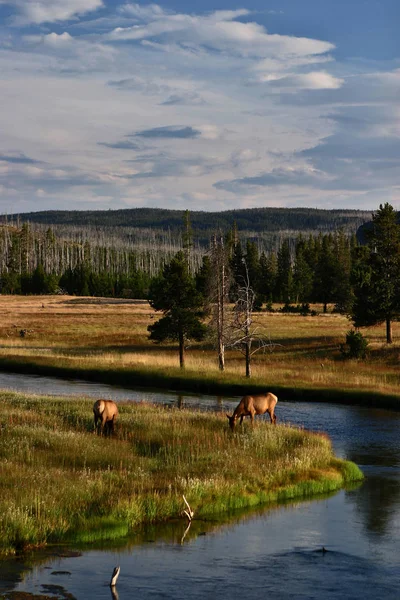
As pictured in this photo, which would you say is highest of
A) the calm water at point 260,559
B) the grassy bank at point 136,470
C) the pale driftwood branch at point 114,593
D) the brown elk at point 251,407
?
the brown elk at point 251,407

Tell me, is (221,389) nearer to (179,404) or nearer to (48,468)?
(179,404)

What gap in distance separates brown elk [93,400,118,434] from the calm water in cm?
751

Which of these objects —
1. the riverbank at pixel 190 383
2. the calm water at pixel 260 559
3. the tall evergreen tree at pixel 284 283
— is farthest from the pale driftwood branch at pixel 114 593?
the tall evergreen tree at pixel 284 283

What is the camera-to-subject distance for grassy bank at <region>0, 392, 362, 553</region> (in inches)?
734

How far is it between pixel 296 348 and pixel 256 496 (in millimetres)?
45420

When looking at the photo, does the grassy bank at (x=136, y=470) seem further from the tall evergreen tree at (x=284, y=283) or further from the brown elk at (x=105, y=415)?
the tall evergreen tree at (x=284, y=283)

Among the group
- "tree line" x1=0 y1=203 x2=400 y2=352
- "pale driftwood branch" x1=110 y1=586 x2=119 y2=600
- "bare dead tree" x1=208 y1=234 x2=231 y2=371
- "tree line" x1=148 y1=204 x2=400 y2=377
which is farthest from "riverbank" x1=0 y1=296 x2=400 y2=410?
"pale driftwood branch" x1=110 y1=586 x2=119 y2=600

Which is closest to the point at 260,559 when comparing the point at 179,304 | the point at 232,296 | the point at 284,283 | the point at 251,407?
the point at 251,407

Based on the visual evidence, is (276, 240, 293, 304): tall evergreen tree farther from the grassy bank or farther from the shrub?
the grassy bank

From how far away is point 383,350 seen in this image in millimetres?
62562

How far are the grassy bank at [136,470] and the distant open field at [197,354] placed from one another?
1899 cm

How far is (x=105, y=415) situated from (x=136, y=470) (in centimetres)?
537

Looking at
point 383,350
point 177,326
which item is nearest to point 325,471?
point 177,326

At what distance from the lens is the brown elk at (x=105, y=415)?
2733 centimetres
